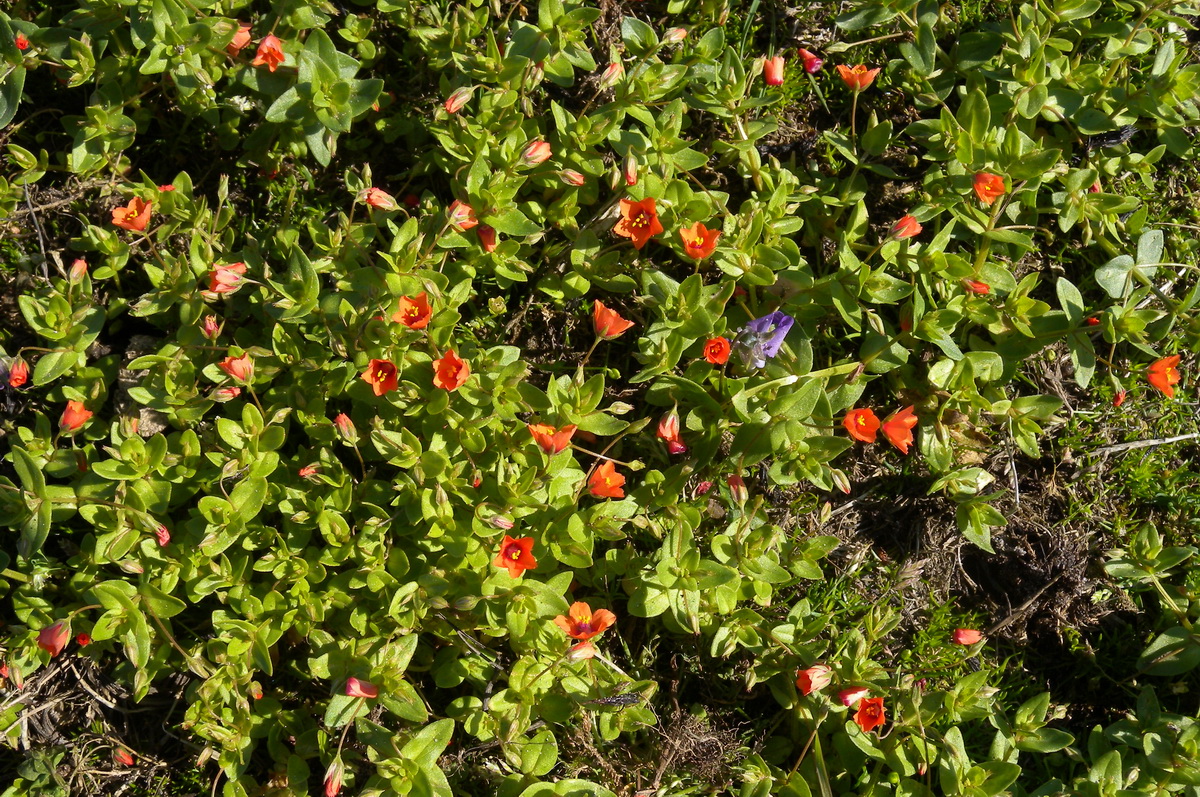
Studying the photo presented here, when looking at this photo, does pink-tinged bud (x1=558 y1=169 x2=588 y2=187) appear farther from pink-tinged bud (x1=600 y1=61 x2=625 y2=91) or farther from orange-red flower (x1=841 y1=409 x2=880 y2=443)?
orange-red flower (x1=841 y1=409 x2=880 y2=443)

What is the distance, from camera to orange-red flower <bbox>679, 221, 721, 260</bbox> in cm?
332

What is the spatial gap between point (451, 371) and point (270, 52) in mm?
1321

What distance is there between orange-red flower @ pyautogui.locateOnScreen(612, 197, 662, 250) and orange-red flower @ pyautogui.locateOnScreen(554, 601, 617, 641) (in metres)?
1.30

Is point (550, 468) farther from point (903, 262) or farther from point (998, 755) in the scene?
point (998, 755)

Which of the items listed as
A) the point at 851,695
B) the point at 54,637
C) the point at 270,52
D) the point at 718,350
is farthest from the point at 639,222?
the point at 54,637

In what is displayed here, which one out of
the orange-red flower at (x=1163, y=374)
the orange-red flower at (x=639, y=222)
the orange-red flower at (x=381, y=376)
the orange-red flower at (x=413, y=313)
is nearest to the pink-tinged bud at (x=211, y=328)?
the orange-red flower at (x=381, y=376)

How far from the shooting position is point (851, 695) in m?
3.29

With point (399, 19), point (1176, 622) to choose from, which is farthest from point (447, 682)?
point (1176, 622)

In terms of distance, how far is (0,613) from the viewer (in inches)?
137

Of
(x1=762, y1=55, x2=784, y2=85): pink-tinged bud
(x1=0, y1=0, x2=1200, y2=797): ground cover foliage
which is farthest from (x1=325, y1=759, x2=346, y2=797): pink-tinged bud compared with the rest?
(x1=762, y1=55, x2=784, y2=85): pink-tinged bud

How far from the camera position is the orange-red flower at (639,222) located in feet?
11.0

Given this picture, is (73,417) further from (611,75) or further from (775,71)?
(775,71)

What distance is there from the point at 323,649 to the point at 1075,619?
9.67ft

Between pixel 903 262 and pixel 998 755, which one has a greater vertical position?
pixel 903 262
